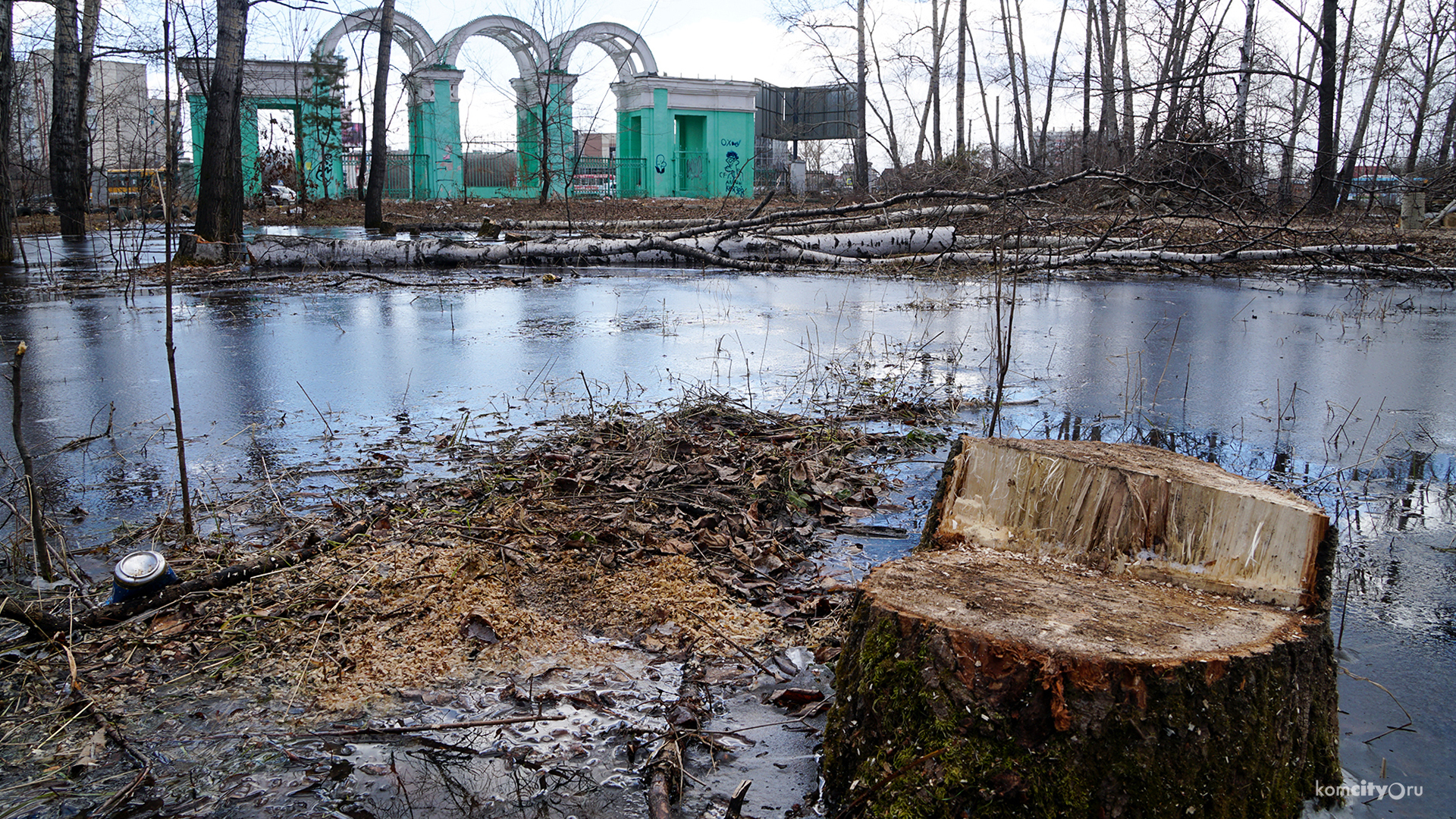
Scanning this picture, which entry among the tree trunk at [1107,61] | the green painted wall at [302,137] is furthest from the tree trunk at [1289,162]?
the green painted wall at [302,137]

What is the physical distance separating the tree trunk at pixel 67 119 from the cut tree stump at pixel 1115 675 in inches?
815

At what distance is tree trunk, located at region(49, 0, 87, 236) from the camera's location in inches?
687

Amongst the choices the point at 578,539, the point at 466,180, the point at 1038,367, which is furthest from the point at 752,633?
the point at 466,180

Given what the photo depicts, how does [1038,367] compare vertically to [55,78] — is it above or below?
below

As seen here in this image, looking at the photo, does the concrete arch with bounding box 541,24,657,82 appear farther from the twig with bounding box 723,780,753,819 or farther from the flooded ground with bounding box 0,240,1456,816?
the twig with bounding box 723,780,753,819

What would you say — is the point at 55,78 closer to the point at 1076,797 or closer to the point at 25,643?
the point at 25,643

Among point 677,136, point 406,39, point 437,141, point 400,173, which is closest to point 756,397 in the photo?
point 406,39

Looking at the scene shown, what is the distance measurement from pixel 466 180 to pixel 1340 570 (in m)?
38.5

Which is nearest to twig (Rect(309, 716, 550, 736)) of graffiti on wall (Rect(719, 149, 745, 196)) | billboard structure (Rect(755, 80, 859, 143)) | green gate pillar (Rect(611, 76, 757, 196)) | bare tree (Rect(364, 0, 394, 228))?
bare tree (Rect(364, 0, 394, 228))

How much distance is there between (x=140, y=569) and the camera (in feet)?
8.92

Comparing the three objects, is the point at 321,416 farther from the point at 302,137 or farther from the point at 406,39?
the point at 406,39

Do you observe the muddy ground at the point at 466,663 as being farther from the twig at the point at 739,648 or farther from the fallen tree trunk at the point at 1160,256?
the fallen tree trunk at the point at 1160,256

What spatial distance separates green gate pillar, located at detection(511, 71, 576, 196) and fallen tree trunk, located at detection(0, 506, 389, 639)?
28775mm

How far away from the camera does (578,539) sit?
10.8 ft
